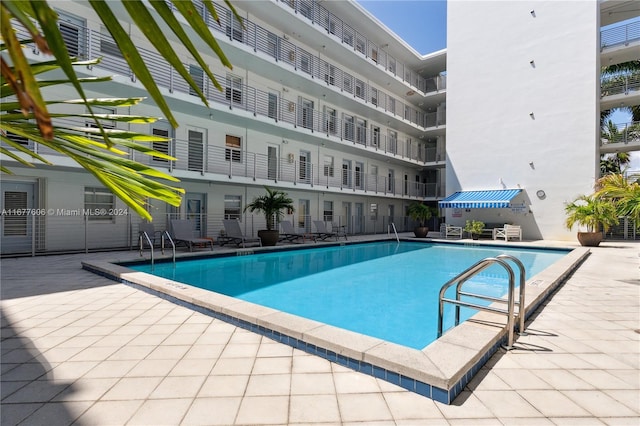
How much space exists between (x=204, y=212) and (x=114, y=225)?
3.61m

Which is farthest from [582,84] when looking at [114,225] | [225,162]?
[114,225]

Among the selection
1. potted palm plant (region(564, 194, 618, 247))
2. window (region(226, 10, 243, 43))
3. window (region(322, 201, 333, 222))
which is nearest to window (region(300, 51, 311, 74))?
window (region(226, 10, 243, 43))

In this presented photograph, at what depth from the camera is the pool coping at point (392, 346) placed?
2.95 meters

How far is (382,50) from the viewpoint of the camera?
23.5 m

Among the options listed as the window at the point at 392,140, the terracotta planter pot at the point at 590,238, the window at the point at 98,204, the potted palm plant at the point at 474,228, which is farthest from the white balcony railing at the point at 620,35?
the window at the point at 98,204

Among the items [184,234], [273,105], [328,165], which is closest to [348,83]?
[328,165]

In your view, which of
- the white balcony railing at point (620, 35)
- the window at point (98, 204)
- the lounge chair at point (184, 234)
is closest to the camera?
the lounge chair at point (184, 234)

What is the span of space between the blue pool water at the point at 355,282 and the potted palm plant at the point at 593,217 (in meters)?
2.42

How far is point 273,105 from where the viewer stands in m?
17.6

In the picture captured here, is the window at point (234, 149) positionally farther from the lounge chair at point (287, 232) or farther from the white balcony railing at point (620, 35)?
the white balcony railing at point (620, 35)

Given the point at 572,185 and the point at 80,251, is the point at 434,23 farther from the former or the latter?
the point at 80,251

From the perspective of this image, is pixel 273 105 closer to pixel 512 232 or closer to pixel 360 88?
pixel 360 88

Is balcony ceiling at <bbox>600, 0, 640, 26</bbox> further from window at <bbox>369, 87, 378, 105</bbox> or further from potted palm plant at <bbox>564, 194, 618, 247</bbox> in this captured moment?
window at <bbox>369, 87, 378, 105</bbox>

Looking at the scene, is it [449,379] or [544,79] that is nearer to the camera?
[449,379]
